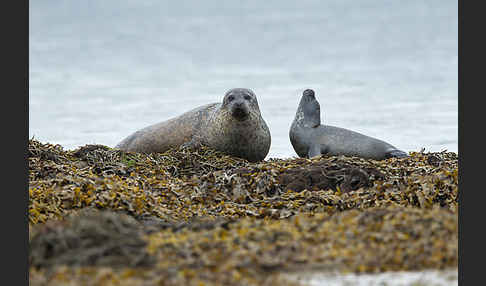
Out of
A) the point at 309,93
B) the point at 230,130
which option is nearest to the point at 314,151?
the point at 309,93

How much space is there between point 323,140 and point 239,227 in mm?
5930

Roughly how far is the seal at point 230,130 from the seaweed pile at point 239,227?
206 centimetres

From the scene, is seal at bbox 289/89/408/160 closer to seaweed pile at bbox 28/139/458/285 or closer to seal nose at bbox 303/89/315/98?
seal nose at bbox 303/89/315/98

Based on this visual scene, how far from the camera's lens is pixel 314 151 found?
30.2 feet

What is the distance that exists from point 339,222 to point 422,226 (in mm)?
516

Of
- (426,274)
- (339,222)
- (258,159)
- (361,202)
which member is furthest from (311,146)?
(426,274)

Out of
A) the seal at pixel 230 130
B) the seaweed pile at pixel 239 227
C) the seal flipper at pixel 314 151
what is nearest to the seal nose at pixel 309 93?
the seal flipper at pixel 314 151

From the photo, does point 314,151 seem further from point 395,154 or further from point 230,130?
point 230,130

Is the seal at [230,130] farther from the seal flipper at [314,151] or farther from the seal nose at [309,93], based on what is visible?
the seal nose at [309,93]

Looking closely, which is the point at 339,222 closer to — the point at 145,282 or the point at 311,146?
the point at 145,282

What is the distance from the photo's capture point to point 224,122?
29.0ft

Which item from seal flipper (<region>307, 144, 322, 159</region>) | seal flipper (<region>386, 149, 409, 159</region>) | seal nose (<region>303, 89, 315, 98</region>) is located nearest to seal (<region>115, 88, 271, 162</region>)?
seal flipper (<region>307, 144, 322, 159</region>)

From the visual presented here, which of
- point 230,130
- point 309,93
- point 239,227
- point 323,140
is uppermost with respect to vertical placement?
point 309,93

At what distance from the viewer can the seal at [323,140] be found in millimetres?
9289
